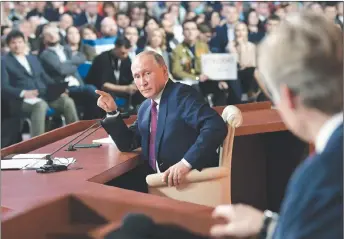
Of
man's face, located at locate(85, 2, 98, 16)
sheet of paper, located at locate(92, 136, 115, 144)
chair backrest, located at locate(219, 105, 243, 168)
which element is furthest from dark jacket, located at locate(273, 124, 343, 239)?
man's face, located at locate(85, 2, 98, 16)

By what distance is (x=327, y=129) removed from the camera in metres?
0.65

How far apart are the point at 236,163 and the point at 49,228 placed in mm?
1835

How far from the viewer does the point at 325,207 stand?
63cm

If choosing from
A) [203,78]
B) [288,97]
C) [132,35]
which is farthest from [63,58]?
[288,97]

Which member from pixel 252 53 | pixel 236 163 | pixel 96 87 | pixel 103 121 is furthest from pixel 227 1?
pixel 103 121

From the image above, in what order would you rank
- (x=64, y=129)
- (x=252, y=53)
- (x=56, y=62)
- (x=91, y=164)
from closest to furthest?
1. (x=91, y=164)
2. (x=64, y=129)
3. (x=56, y=62)
4. (x=252, y=53)

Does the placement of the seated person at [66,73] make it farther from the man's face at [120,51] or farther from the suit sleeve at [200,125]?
the suit sleeve at [200,125]

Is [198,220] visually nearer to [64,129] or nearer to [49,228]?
[49,228]

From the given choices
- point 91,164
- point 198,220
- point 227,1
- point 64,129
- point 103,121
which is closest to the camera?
point 198,220

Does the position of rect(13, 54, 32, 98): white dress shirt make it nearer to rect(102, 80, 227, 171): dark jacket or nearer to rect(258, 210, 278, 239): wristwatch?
rect(102, 80, 227, 171): dark jacket

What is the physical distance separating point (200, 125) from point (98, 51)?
2674 millimetres

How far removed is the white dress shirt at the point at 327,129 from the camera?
652 millimetres

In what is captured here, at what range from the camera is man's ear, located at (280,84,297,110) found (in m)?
0.66

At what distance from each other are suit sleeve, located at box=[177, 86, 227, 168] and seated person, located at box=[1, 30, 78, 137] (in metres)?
1.99
